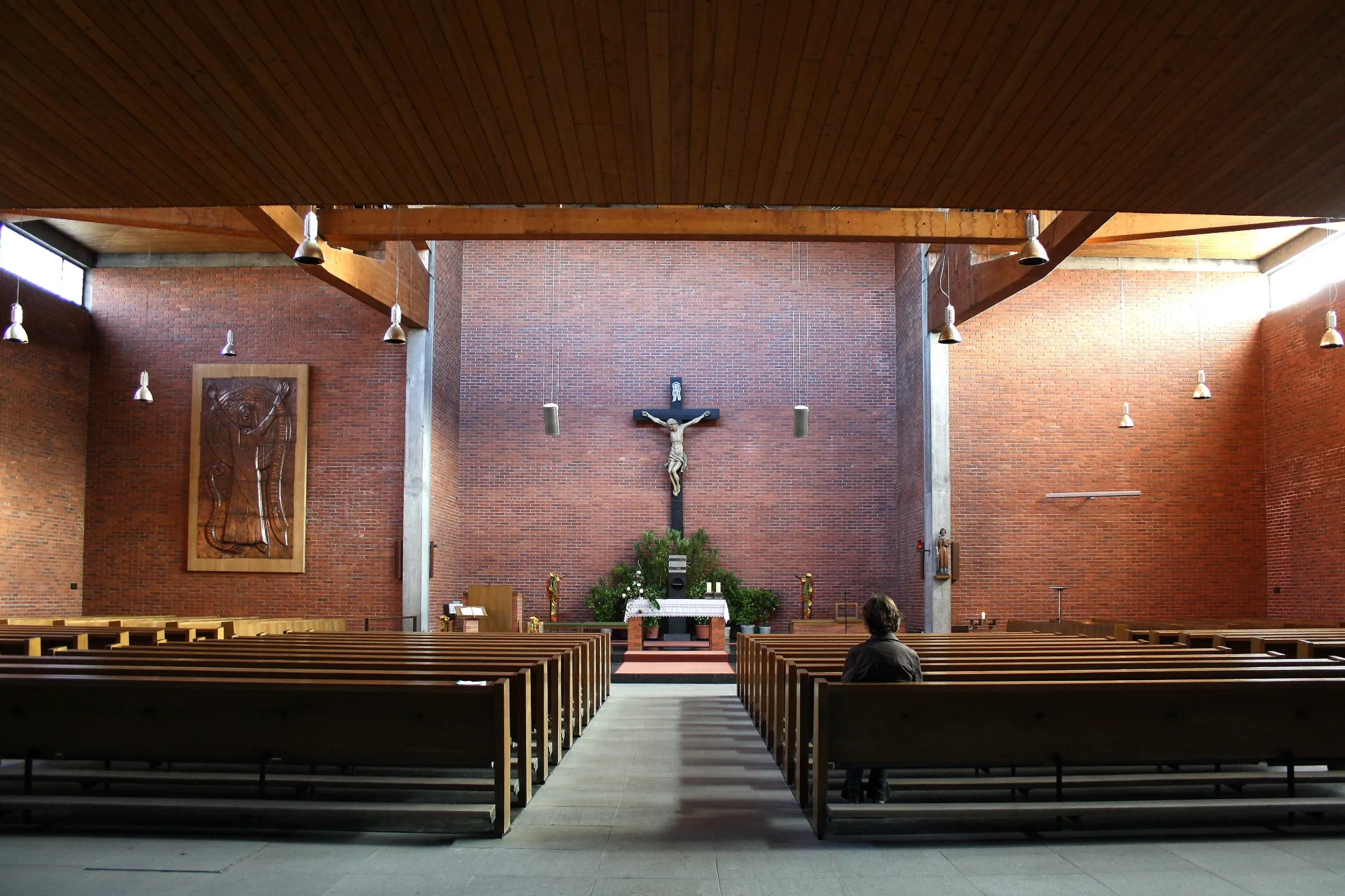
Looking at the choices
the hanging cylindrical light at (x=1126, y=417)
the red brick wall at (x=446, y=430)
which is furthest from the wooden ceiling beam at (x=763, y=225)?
the red brick wall at (x=446, y=430)

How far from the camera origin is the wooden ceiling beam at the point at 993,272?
34.9ft

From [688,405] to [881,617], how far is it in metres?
12.6

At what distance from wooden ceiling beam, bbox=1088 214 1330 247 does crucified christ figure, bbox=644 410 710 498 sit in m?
7.63

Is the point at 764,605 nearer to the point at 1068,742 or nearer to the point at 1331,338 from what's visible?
the point at 1331,338

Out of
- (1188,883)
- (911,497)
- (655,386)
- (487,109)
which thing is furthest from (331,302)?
(1188,883)

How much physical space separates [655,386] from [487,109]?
1190 cm

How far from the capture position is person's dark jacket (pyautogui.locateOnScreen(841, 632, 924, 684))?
5027mm

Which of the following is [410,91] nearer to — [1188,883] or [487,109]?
[487,109]

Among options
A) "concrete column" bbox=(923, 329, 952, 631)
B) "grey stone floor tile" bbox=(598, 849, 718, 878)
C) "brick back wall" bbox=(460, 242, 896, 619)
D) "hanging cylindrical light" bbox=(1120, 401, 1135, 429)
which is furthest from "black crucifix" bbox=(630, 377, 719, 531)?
"grey stone floor tile" bbox=(598, 849, 718, 878)

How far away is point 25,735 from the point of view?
4.70 m

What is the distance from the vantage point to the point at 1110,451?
1534cm

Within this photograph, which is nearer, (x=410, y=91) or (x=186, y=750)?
(x=186, y=750)

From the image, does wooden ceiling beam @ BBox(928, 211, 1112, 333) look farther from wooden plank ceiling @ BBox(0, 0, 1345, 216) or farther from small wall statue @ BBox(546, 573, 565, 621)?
small wall statue @ BBox(546, 573, 565, 621)

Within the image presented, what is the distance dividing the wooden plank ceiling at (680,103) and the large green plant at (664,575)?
1021 centimetres
